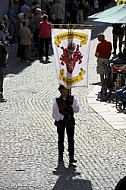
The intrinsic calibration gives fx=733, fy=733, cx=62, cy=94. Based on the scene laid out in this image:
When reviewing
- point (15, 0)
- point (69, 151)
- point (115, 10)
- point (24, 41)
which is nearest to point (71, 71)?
point (69, 151)

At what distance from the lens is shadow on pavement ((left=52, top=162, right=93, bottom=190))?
1129 centimetres

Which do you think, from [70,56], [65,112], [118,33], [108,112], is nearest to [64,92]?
[65,112]

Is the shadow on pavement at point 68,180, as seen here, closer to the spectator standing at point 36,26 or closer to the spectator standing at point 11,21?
the spectator standing at point 36,26

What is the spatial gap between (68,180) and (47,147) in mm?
2267

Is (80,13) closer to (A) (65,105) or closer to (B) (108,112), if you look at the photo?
(B) (108,112)

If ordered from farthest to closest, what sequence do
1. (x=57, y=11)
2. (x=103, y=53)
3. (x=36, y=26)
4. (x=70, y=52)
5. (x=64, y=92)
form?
1. (x=57, y=11)
2. (x=36, y=26)
3. (x=103, y=53)
4. (x=70, y=52)
5. (x=64, y=92)

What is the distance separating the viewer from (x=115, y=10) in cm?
2016

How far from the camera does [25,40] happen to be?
26984mm

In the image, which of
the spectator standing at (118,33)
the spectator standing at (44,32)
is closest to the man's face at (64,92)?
the spectator standing at (44,32)

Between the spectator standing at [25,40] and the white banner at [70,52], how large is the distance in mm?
13855

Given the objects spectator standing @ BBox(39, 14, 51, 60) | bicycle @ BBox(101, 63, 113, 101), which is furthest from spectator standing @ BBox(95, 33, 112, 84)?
spectator standing @ BBox(39, 14, 51, 60)

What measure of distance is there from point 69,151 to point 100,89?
9.01 meters

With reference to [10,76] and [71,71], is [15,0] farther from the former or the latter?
[71,71]

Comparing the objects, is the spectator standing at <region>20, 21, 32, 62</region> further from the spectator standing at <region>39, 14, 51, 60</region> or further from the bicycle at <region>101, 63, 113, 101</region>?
the bicycle at <region>101, 63, 113, 101</region>
